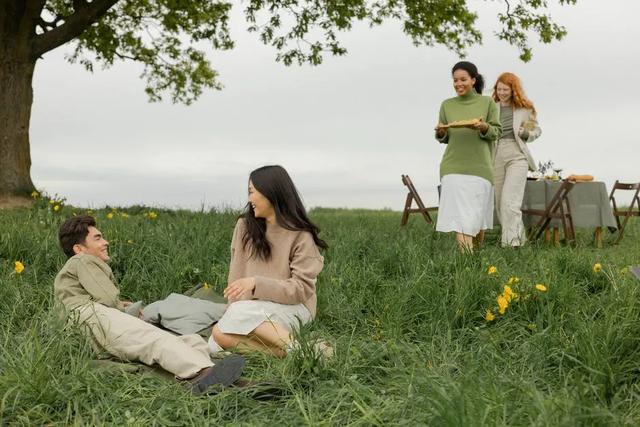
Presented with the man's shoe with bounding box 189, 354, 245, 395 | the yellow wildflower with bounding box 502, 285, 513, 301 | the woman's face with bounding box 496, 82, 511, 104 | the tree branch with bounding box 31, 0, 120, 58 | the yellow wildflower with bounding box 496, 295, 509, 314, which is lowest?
the man's shoe with bounding box 189, 354, 245, 395

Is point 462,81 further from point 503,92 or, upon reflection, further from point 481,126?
point 503,92

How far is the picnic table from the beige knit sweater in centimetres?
733

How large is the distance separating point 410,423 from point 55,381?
1.82 meters

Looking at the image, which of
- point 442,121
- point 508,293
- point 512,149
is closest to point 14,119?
point 442,121

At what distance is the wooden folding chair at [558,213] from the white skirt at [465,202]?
2447mm

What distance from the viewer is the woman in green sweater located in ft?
26.6

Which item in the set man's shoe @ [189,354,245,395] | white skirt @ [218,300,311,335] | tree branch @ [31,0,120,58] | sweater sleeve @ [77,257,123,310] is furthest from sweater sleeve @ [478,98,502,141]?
tree branch @ [31,0,120,58]

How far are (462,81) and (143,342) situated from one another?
5.07 metres

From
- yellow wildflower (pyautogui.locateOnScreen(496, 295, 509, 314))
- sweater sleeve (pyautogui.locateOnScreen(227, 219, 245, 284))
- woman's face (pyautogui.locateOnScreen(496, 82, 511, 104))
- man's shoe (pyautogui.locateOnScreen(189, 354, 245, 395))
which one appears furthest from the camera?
woman's face (pyautogui.locateOnScreen(496, 82, 511, 104))

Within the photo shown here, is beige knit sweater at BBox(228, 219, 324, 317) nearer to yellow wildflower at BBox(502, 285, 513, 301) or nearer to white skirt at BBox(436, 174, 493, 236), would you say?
yellow wildflower at BBox(502, 285, 513, 301)

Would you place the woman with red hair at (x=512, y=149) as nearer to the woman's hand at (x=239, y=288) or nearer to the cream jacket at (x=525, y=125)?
the cream jacket at (x=525, y=125)

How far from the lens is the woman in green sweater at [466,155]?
8117 mm

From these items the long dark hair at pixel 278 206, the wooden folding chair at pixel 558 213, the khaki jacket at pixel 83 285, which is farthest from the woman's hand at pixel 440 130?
the khaki jacket at pixel 83 285

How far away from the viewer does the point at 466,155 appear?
27.1 ft
